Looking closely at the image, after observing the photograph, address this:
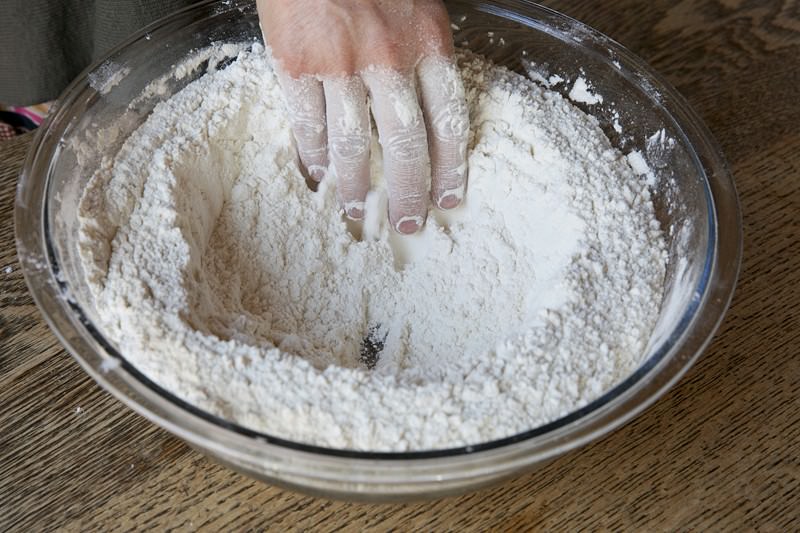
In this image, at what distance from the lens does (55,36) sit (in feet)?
3.60

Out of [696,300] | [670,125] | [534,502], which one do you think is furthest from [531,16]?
[534,502]

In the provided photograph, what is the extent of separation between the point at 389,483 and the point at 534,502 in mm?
214

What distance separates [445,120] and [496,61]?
0.20 meters

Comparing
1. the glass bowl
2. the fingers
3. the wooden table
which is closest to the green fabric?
the glass bowl

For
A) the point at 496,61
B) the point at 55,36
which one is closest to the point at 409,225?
the point at 496,61

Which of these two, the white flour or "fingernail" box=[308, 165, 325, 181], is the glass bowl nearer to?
the white flour

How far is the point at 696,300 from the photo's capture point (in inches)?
25.7

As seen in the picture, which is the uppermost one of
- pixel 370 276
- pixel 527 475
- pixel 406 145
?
pixel 406 145

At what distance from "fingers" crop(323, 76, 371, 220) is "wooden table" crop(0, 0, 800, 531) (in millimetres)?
333

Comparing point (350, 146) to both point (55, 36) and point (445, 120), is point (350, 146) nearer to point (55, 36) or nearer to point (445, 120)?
point (445, 120)

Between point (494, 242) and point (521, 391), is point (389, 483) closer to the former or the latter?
point (521, 391)

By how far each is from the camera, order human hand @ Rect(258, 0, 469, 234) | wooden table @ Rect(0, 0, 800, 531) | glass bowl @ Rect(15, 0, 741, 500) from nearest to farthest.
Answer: glass bowl @ Rect(15, 0, 741, 500)
wooden table @ Rect(0, 0, 800, 531)
human hand @ Rect(258, 0, 469, 234)

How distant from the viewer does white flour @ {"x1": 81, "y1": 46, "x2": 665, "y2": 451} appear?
61 centimetres

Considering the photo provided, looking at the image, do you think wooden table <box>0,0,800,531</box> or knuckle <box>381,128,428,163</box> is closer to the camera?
wooden table <box>0,0,800,531</box>
